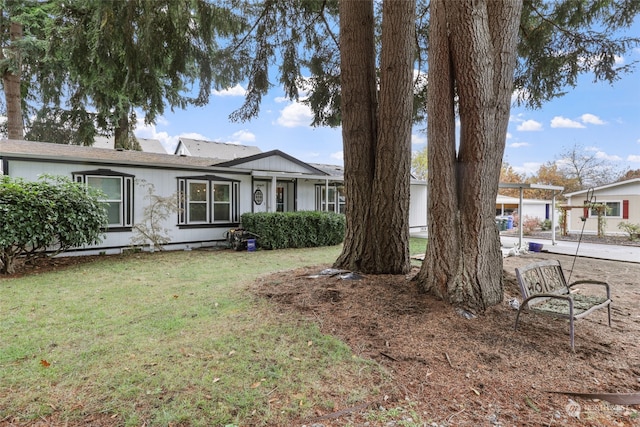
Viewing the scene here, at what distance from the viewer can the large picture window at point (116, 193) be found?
30.0 ft

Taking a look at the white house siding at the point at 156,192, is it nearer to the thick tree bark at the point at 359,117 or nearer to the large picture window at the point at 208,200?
the large picture window at the point at 208,200

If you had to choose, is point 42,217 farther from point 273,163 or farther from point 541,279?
point 541,279

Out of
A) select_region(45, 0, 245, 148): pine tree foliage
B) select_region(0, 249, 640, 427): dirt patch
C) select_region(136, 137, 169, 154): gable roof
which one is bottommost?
select_region(0, 249, 640, 427): dirt patch

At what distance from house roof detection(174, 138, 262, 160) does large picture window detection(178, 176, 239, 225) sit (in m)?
9.56

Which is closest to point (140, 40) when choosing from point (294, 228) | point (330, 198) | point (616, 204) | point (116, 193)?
point (116, 193)

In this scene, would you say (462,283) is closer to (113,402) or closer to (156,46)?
(113,402)

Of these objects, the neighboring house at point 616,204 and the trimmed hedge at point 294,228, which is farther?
the neighboring house at point 616,204

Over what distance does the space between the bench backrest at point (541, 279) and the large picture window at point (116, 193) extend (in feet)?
30.9

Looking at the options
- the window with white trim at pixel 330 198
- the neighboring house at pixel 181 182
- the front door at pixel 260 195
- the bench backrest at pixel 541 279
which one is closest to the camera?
the bench backrest at pixel 541 279

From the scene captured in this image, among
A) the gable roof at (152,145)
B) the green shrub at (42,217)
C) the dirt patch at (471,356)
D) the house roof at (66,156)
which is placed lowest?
the dirt patch at (471,356)

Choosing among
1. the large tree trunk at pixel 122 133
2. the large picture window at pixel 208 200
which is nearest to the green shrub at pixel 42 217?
the large picture window at pixel 208 200

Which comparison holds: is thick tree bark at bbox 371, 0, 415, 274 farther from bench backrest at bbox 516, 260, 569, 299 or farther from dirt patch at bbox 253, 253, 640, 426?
bench backrest at bbox 516, 260, 569, 299

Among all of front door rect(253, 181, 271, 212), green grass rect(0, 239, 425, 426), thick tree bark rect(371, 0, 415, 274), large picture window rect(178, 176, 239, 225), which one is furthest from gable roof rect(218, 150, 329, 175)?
thick tree bark rect(371, 0, 415, 274)

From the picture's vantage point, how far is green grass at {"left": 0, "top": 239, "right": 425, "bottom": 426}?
229 cm
